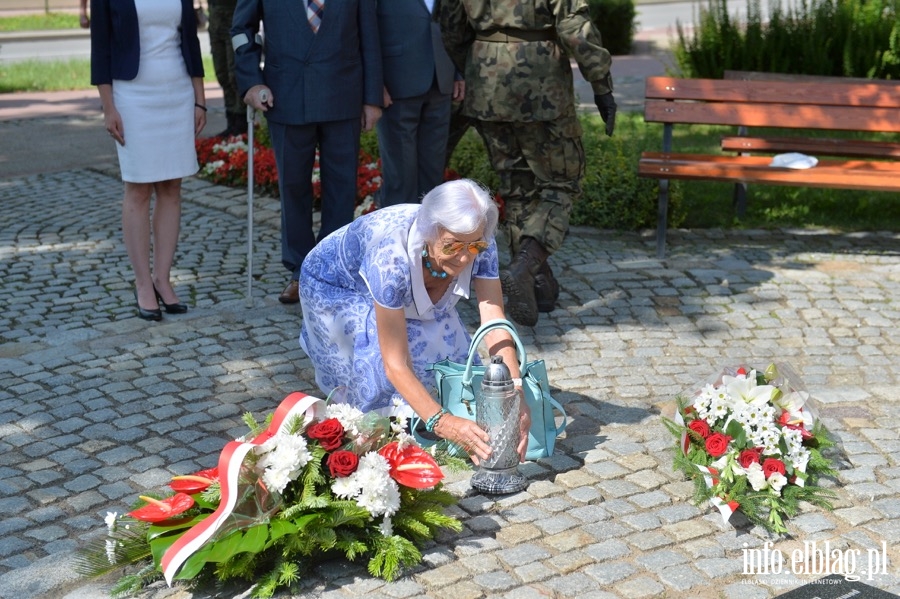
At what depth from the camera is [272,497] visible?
367 cm

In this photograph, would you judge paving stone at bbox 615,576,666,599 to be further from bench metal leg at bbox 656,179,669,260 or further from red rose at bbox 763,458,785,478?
bench metal leg at bbox 656,179,669,260

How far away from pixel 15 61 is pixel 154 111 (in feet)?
47.5

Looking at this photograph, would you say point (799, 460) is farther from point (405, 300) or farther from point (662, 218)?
point (662, 218)

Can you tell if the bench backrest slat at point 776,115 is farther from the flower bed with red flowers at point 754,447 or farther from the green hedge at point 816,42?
the flower bed with red flowers at point 754,447

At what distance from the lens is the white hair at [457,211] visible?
4.02 m

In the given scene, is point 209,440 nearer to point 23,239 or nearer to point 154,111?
point 154,111

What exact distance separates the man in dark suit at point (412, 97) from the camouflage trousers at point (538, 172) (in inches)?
12.8

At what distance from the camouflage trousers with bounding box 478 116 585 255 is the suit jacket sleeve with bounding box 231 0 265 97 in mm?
1236

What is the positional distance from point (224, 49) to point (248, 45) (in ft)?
14.0

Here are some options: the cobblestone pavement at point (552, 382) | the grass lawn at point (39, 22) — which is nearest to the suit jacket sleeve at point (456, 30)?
the cobblestone pavement at point (552, 382)

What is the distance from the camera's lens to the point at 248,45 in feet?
20.1

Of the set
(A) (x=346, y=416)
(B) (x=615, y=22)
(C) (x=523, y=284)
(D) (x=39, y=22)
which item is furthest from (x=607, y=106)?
(D) (x=39, y=22)

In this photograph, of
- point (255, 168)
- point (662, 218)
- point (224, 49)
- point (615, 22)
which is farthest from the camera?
point (615, 22)

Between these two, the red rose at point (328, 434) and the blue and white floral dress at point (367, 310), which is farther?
the blue and white floral dress at point (367, 310)
